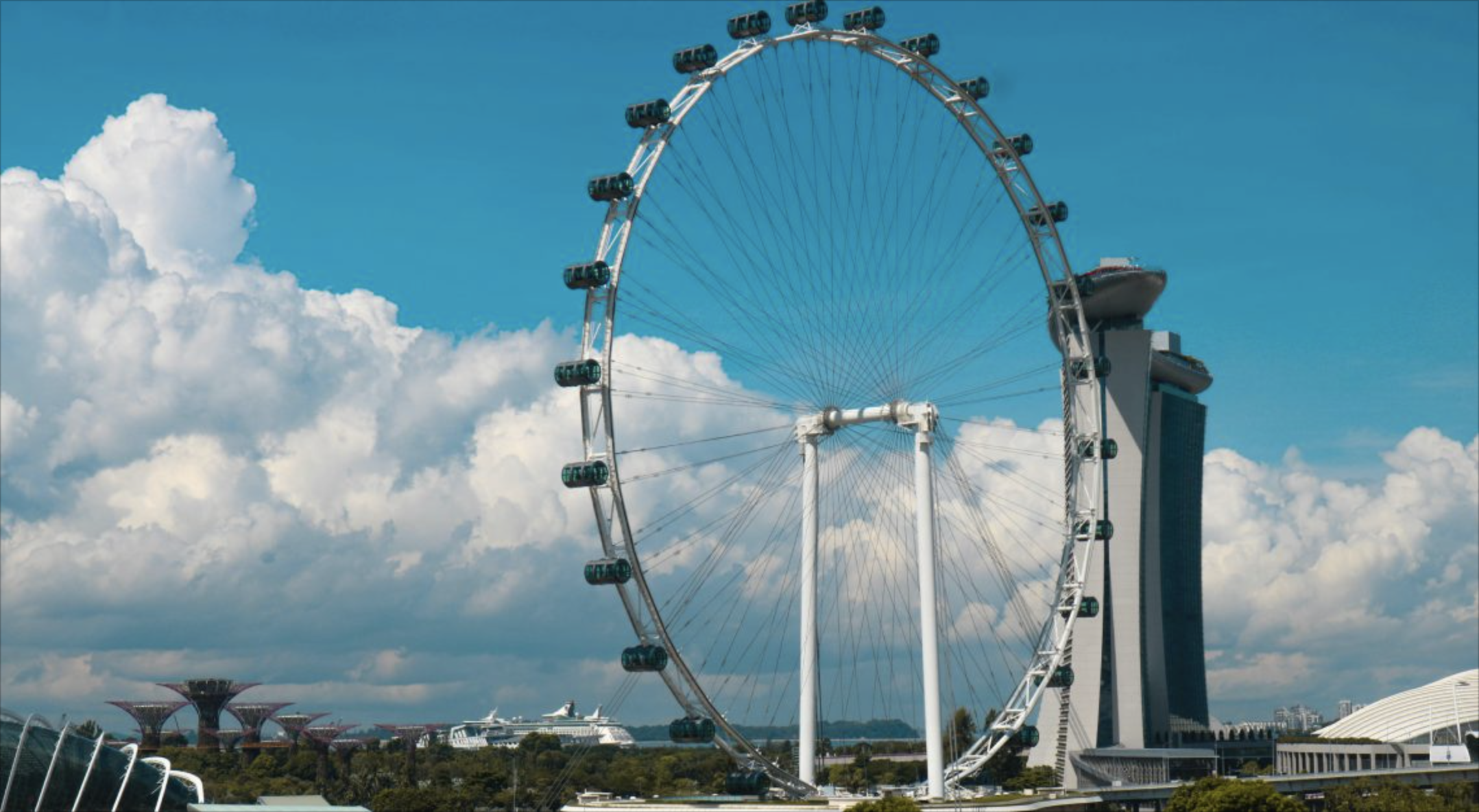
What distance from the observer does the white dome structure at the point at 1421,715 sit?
172 meters

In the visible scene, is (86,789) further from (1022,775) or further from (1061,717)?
(1061,717)

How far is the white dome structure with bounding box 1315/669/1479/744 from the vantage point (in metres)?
172

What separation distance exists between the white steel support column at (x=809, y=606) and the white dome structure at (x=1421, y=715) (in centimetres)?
10189

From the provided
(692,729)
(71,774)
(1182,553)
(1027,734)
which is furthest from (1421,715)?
(71,774)

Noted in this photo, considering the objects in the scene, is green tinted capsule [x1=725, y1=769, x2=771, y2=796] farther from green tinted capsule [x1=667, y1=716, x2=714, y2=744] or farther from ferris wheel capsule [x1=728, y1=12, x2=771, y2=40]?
ferris wheel capsule [x1=728, y1=12, x2=771, y2=40]

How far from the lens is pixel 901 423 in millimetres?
90938

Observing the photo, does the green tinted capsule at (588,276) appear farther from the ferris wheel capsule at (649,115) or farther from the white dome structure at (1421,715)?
the white dome structure at (1421,715)

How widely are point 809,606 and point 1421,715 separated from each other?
112 m

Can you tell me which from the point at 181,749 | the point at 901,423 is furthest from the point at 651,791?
the point at 901,423

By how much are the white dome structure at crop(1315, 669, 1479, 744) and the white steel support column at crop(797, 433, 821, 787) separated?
102 metres

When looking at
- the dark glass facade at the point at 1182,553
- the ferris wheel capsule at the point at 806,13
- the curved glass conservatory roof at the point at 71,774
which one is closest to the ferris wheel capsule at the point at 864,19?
the ferris wheel capsule at the point at 806,13

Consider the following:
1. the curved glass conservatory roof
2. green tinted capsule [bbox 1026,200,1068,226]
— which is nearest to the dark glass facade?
green tinted capsule [bbox 1026,200,1068,226]

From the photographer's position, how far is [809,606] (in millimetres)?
89000

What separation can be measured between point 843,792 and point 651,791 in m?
53.4
